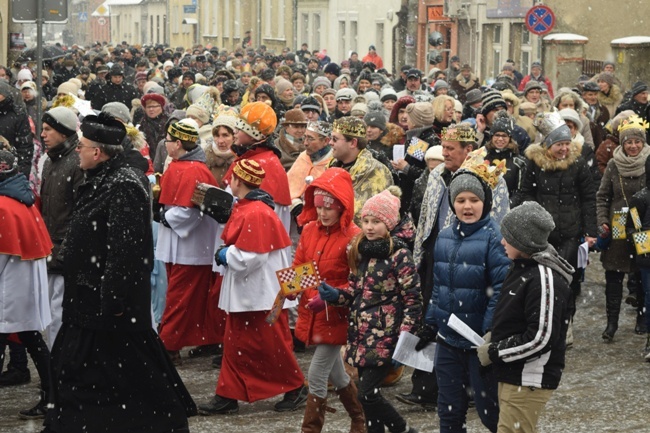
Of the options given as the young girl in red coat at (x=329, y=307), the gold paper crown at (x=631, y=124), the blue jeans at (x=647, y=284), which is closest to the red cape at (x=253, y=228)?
the young girl in red coat at (x=329, y=307)

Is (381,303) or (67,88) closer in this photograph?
(381,303)

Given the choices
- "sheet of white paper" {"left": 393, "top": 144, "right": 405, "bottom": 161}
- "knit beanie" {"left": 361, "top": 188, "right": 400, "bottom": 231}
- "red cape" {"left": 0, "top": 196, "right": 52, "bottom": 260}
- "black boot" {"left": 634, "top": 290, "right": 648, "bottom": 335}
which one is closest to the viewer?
"knit beanie" {"left": 361, "top": 188, "right": 400, "bottom": 231}

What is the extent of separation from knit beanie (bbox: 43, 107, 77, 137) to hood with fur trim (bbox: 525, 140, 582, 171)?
12.5ft

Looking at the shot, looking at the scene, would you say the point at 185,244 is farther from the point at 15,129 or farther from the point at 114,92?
the point at 114,92

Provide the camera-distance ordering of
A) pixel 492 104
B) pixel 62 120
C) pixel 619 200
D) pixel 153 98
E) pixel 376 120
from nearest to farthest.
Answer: pixel 62 120 < pixel 619 200 < pixel 376 120 < pixel 492 104 < pixel 153 98

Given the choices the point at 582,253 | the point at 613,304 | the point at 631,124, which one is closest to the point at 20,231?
the point at 582,253

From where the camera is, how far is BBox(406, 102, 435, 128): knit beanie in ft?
37.7

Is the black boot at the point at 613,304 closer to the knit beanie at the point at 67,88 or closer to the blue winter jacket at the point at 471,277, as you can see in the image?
the blue winter jacket at the point at 471,277

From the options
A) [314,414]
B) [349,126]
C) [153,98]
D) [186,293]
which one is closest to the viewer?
[314,414]

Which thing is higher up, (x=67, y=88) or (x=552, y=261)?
(x=67, y=88)

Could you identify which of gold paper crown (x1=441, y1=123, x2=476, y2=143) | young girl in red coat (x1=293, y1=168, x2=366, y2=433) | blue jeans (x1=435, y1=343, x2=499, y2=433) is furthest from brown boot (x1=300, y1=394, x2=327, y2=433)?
gold paper crown (x1=441, y1=123, x2=476, y2=143)

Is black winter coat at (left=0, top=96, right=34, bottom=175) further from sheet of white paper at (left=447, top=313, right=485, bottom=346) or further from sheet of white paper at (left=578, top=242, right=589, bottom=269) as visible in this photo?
sheet of white paper at (left=447, top=313, right=485, bottom=346)

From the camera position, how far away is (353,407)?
8.05m

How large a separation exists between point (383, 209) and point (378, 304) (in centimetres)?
54
